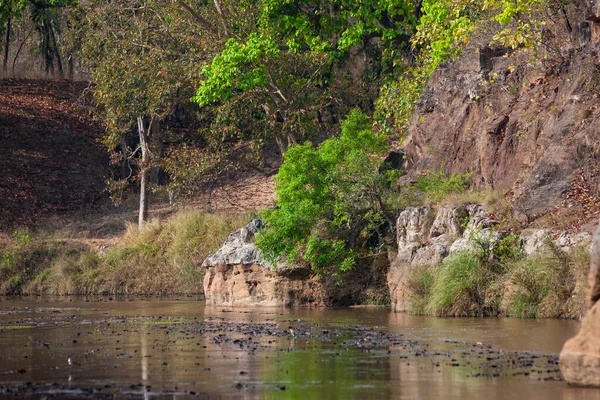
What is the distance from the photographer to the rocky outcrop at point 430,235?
995 inches

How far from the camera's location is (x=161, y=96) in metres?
40.8

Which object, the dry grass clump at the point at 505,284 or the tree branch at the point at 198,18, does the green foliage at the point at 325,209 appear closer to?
the dry grass clump at the point at 505,284

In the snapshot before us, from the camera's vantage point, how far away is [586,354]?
465 inches

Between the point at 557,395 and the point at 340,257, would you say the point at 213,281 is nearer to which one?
the point at 340,257

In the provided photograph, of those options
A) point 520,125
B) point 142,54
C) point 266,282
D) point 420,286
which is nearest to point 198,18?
point 142,54

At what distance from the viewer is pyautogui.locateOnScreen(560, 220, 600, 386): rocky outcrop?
38.5 feet

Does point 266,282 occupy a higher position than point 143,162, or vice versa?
point 143,162

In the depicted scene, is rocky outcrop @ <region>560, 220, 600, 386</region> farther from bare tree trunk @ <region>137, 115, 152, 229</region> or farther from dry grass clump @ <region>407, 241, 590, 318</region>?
bare tree trunk @ <region>137, 115, 152, 229</region>

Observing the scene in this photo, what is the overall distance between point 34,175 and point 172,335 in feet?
114

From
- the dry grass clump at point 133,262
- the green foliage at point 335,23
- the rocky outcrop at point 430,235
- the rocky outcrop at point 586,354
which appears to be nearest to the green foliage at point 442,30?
the green foliage at point 335,23

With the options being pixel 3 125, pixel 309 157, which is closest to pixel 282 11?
pixel 309 157

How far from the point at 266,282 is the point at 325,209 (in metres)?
3.06

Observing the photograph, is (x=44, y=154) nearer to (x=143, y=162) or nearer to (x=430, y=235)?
(x=143, y=162)

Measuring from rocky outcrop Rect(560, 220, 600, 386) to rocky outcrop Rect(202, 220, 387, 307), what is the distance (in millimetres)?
17051
